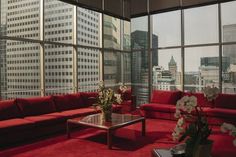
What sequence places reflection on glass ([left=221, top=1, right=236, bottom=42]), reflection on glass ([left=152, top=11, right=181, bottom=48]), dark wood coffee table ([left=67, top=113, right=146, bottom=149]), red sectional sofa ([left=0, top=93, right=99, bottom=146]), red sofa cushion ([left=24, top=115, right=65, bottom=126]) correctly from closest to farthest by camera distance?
1. dark wood coffee table ([left=67, top=113, right=146, bottom=149])
2. red sectional sofa ([left=0, top=93, right=99, bottom=146])
3. red sofa cushion ([left=24, top=115, right=65, bottom=126])
4. reflection on glass ([left=221, top=1, right=236, bottom=42])
5. reflection on glass ([left=152, top=11, right=181, bottom=48])

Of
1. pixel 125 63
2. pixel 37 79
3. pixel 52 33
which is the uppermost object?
pixel 52 33

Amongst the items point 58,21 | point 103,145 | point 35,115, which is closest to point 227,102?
point 103,145

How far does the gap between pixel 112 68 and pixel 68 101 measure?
10.7ft

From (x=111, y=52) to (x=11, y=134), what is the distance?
16.7 ft

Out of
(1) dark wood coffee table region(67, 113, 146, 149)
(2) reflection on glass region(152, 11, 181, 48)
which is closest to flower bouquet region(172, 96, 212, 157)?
(1) dark wood coffee table region(67, 113, 146, 149)

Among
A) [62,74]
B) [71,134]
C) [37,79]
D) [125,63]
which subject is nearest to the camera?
[71,134]

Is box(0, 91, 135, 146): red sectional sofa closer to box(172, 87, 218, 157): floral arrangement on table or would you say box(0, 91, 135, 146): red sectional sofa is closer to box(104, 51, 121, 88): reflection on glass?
box(104, 51, 121, 88): reflection on glass

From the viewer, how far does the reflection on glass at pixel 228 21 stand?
6938mm

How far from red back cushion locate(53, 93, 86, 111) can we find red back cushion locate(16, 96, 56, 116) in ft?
0.52

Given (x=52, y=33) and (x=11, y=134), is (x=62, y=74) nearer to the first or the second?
(x=52, y=33)

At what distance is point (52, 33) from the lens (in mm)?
6602

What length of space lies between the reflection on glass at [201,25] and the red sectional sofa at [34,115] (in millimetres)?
4207

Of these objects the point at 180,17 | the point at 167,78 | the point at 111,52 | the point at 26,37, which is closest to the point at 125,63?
the point at 111,52

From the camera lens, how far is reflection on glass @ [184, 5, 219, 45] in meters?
7.19
